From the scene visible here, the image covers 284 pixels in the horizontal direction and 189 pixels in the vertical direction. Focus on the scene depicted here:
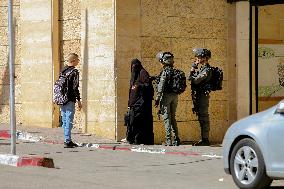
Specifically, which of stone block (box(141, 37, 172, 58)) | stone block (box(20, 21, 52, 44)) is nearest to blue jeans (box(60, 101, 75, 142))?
stone block (box(141, 37, 172, 58))

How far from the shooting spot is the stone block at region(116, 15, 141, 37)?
597 inches

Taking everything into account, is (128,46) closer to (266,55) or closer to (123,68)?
(123,68)

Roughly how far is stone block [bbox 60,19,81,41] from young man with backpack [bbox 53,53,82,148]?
2589mm

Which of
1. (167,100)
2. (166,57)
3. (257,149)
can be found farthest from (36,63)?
(257,149)

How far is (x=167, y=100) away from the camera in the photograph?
1455 centimetres

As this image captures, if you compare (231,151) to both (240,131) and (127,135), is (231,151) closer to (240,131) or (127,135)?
(240,131)

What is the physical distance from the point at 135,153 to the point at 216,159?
1.73m

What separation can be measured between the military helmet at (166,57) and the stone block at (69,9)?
9.38 feet

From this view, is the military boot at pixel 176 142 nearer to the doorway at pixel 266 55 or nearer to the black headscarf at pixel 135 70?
the black headscarf at pixel 135 70

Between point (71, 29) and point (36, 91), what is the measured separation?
170 cm


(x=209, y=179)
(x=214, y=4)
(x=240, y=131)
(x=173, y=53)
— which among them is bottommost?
(x=209, y=179)

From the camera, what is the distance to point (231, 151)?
30.9ft

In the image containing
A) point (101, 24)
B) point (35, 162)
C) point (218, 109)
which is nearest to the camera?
point (35, 162)

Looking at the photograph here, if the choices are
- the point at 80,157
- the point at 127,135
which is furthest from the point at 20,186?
the point at 127,135
